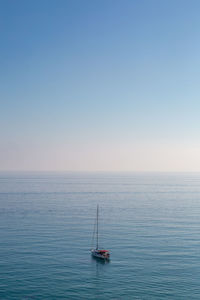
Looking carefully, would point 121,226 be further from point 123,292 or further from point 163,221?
point 123,292

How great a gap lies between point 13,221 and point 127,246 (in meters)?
51.2

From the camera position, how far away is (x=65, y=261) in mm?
71062

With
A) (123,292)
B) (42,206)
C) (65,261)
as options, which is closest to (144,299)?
(123,292)

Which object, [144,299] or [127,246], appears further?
[127,246]

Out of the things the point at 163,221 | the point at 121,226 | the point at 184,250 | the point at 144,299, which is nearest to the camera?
the point at 144,299

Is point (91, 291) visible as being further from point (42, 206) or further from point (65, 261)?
point (42, 206)

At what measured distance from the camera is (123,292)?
55.8 meters

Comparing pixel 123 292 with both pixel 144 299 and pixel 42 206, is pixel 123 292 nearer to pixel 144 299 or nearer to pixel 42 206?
pixel 144 299

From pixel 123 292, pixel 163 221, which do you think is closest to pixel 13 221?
pixel 163 221

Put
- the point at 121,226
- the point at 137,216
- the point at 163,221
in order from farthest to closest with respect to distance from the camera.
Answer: the point at 137,216 → the point at 163,221 → the point at 121,226

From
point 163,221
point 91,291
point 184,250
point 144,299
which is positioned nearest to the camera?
point 144,299

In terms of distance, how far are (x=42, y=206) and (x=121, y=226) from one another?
5874cm

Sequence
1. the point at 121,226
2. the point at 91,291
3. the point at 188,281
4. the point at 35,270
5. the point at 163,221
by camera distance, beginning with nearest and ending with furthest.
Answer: the point at 91,291, the point at 188,281, the point at 35,270, the point at 121,226, the point at 163,221

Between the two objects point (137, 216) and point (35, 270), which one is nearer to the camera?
point (35, 270)
